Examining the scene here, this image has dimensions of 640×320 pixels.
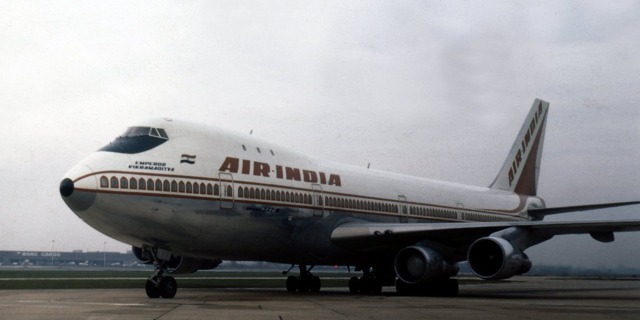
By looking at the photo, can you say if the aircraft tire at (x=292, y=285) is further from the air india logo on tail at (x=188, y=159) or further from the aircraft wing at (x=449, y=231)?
the air india logo on tail at (x=188, y=159)

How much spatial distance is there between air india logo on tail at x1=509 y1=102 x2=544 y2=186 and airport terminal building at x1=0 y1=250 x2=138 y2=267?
11307 centimetres

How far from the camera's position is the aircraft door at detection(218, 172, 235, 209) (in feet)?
62.7

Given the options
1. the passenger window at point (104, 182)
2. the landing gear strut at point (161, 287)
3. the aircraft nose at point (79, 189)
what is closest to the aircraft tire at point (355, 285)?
the landing gear strut at point (161, 287)

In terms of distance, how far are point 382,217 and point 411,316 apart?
12993 millimetres

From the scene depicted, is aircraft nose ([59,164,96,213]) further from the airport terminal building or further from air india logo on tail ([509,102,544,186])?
the airport terminal building

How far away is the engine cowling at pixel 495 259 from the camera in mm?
19953

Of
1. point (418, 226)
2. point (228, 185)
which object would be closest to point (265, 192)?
point (228, 185)

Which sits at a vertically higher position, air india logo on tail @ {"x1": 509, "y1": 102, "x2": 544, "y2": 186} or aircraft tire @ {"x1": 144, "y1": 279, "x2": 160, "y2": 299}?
air india logo on tail @ {"x1": 509, "y1": 102, "x2": 544, "y2": 186}

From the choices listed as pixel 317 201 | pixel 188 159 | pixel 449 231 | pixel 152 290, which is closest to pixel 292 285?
pixel 317 201

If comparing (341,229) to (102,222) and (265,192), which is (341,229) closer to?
(265,192)

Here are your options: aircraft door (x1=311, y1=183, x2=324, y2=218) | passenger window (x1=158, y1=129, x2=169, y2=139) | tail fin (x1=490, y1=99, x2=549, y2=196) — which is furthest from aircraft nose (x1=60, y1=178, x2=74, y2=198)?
tail fin (x1=490, y1=99, x2=549, y2=196)

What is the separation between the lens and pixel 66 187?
55.0ft

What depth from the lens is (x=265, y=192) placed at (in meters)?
20.5

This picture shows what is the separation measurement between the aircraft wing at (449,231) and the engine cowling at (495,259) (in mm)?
593
